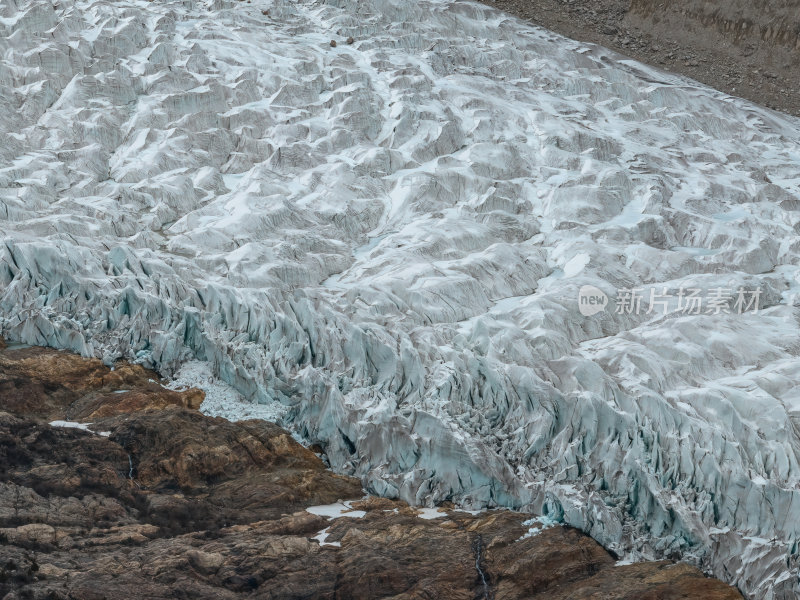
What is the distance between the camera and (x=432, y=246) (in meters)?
24.8

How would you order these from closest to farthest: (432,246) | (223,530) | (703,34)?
(223,530) → (432,246) → (703,34)

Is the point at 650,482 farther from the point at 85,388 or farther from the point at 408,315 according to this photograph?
the point at 85,388

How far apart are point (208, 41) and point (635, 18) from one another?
2513 cm

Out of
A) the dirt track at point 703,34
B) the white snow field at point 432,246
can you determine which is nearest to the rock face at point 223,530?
the white snow field at point 432,246

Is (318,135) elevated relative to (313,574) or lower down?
elevated

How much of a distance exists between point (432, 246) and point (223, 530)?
11.6 m

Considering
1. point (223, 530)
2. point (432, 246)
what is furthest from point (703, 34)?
point (223, 530)


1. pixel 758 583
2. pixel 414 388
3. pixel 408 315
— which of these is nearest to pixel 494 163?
pixel 408 315

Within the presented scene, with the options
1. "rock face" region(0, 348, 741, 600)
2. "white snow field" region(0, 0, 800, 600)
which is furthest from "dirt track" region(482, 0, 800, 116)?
"rock face" region(0, 348, 741, 600)

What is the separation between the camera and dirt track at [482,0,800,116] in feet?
137

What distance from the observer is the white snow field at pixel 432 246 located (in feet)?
59.7

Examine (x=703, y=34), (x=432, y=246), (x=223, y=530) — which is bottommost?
(x=223, y=530)

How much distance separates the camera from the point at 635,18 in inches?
1818

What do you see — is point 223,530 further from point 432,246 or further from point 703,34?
point 703,34
